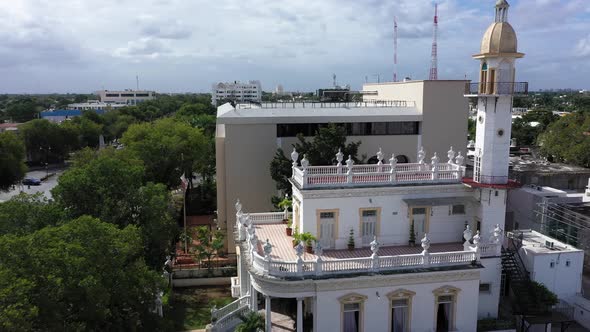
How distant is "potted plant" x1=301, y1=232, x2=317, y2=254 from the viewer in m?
20.9

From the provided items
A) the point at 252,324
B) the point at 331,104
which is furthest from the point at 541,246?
the point at 331,104

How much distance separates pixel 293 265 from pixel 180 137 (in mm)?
31508

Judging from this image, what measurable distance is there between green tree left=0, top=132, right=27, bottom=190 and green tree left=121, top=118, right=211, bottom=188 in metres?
11.7

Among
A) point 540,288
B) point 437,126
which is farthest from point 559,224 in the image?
point 437,126

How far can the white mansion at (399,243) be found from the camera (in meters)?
19.2

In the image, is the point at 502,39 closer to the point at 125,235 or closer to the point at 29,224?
the point at 125,235

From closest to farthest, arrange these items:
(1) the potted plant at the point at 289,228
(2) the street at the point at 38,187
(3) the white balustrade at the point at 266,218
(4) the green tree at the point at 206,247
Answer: (1) the potted plant at the point at 289,228 → (3) the white balustrade at the point at 266,218 → (4) the green tree at the point at 206,247 → (2) the street at the point at 38,187

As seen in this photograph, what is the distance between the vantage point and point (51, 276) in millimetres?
14250

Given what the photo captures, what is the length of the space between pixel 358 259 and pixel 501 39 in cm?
1180

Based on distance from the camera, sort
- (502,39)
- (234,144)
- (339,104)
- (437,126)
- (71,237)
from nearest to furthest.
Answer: (71,237)
(502,39)
(234,144)
(437,126)
(339,104)

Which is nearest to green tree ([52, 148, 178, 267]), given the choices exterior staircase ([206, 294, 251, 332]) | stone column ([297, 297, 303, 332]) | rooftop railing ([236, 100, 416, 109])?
exterior staircase ([206, 294, 251, 332])

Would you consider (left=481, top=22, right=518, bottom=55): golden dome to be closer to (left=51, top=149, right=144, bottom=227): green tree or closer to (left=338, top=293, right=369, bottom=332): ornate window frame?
(left=338, top=293, right=369, bottom=332): ornate window frame

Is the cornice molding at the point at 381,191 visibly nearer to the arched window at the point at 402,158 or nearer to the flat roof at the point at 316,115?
the flat roof at the point at 316,115

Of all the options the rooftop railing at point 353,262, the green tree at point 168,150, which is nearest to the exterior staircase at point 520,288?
the rooftop railing at point 353,262
